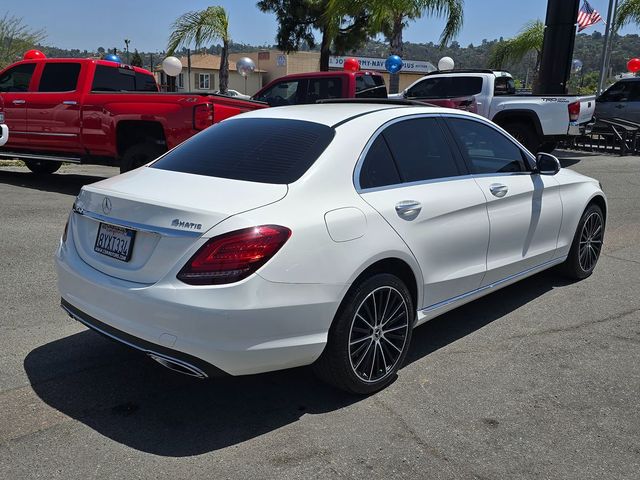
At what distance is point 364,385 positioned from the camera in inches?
140

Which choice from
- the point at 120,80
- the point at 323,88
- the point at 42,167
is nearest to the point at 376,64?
the point at 323,88

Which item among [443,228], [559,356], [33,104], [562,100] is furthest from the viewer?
[562,100]

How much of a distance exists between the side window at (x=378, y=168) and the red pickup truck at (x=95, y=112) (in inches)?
206

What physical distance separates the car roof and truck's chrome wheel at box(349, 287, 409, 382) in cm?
114

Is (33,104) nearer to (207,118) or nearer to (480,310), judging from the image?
(207,118)

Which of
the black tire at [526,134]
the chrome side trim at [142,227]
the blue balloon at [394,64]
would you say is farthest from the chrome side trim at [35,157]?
the blue balloon at [394,64]

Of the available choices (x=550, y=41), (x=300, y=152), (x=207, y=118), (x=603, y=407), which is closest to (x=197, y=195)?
(x=300, y=152)

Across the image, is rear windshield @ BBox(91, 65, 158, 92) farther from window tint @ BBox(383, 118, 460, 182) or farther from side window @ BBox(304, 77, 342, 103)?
window tint @ BBox(383, 118, 460, 182)

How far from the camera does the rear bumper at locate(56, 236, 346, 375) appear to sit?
116 inches

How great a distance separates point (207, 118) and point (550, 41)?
38.8 feet

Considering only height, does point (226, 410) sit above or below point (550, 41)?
below

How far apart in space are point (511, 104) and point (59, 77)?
9.54 meters

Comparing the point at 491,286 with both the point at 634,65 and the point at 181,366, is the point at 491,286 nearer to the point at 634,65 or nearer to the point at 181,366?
the point at 181,366

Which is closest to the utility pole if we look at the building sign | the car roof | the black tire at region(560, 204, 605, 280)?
the black tire at region(560, 204, 605, 280)
